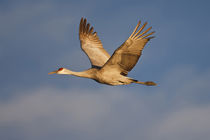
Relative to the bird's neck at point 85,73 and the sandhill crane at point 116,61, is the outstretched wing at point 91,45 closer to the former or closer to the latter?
the sandhill crane at point 116,61

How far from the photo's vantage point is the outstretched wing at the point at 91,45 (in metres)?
15.1

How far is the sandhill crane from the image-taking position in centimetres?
1187

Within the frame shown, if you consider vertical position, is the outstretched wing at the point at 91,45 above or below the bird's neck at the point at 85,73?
above

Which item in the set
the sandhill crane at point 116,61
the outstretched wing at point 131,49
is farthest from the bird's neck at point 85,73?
the outstretched wing at point 131,49

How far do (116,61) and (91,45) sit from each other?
406 centimetres

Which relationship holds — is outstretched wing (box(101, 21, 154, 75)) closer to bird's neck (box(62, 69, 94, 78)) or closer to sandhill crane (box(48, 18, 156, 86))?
sandhill crane (box(48, 18, 156, 86))

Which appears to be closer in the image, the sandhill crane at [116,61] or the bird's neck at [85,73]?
the sandhill crane at [116,61]

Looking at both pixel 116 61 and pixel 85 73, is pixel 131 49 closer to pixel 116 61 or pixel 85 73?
pixel 116 61

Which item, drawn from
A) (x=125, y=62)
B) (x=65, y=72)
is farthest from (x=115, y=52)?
(x=65, y=72)

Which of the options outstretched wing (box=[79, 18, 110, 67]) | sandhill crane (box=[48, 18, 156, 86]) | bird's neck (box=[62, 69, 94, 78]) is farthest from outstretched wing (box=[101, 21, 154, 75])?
outstretched wing (box=[79, 18, 110, 67])

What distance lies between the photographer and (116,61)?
12.3 metres

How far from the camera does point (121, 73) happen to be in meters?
13.0

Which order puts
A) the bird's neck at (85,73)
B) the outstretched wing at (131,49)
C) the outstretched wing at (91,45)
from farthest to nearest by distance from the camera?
the outstretched wing at (91,45)
the bird's neck at (85,73)
the outstretched wing at (131,49)

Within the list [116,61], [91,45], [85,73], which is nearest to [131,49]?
[116,61]
